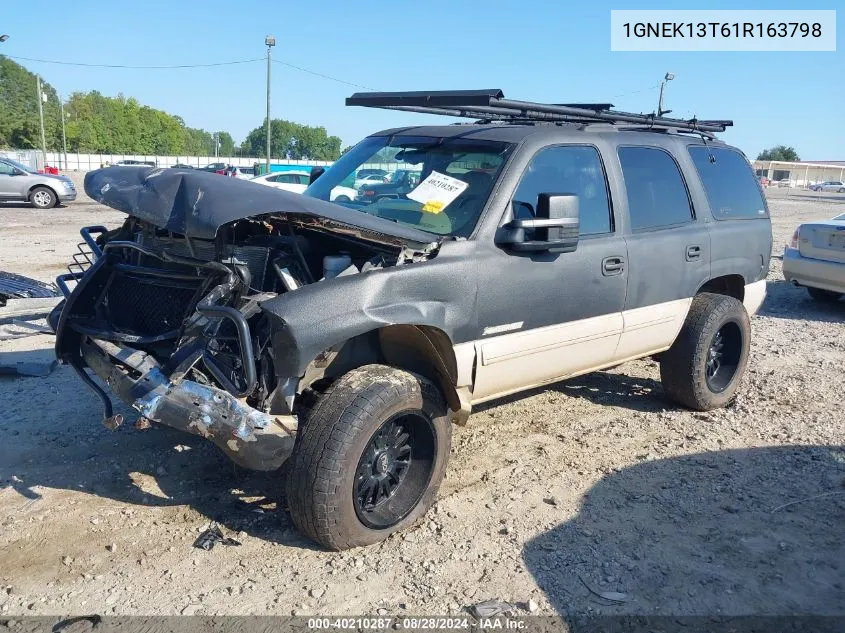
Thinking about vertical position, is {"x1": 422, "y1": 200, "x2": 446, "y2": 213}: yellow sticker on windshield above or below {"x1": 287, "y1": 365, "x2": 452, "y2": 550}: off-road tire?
above

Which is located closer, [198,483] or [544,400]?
[198,483]

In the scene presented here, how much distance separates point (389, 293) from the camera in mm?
3334

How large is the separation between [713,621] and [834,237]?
7.75m

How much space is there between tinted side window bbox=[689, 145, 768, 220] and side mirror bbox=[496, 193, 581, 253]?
1.98m

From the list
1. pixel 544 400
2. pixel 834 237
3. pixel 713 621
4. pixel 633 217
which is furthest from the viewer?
pixel 834 237

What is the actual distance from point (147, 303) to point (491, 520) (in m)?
2.11

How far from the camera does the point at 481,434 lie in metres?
4.95

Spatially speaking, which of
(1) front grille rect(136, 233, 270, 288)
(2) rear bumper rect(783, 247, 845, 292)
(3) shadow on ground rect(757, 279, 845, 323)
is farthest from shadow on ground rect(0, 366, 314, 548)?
(2) rear bumper rect(783, 247, 845, 292)

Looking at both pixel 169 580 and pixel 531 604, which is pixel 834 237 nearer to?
pixel 531 604

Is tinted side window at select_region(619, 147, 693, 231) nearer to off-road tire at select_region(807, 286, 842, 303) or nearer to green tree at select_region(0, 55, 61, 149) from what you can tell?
off-road tire at select_region(807, 286, 842, 303)

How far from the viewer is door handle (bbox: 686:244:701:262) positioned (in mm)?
5086

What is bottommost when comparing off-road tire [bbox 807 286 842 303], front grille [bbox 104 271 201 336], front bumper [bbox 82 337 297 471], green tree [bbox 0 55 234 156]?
off-road tire [bbox 807 286 842 303]

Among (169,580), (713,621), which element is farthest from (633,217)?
(169,580)

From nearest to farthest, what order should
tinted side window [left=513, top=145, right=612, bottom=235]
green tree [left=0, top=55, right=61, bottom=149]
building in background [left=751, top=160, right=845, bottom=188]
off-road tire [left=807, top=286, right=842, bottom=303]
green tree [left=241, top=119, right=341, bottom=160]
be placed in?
tinted side window [left=513, top=145, right=612, bottom=235]
off-road tire [left=807, top=286, right=842, bottom=303]
green tree [left=0, top=55, right=61, bottom=149]
building in background [left=751, top=160, right=845, bottom=188]
green tree [left=241, top=119, right=341, bottom=160]
